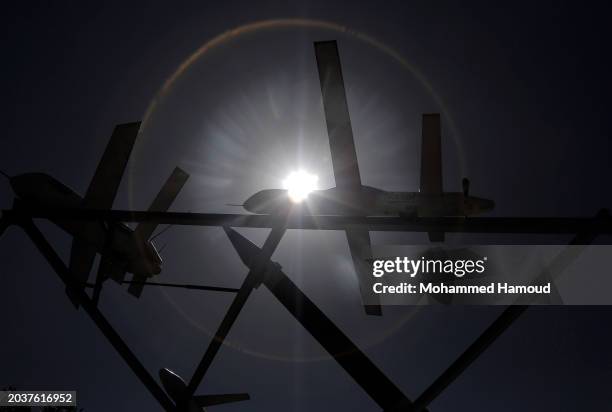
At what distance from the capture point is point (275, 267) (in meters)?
9.42

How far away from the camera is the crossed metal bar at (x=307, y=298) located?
6.82m

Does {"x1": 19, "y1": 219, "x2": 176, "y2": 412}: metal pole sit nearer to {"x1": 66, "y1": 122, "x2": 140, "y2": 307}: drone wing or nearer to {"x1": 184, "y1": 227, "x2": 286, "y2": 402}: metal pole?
{"x1": 184, "y1": 227, "x2": 286, "y2": 402}: metal pole

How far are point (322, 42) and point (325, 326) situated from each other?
758 cm

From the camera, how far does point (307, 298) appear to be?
923cm

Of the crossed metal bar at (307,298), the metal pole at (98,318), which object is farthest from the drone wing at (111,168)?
the crossed metal bar at (307,298)

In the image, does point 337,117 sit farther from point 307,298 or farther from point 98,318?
point 98,318

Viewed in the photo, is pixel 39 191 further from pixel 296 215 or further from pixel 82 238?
pixel 296 215

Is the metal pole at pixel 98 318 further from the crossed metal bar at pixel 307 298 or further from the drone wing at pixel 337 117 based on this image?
the drone wing at pixel 337 117

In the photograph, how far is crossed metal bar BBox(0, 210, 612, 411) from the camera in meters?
6.82

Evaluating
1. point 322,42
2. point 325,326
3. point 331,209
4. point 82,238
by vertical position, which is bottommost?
point 325,326

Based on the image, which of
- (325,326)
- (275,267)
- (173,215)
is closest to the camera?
(173,215)

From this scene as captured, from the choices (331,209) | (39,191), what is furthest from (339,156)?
(39,191)

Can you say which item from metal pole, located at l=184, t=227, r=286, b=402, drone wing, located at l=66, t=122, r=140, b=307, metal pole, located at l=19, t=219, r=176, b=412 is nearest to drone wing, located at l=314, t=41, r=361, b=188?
drone wing, located at l=66, t=122, r=140, b=307

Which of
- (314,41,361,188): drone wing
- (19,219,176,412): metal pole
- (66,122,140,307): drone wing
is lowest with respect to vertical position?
(19,219,176,412): metal pole
